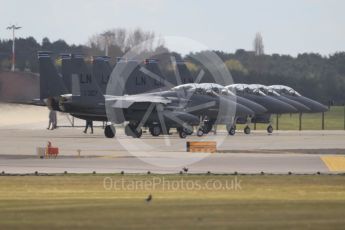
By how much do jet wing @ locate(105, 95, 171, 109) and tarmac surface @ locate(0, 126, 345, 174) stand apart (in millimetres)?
4125

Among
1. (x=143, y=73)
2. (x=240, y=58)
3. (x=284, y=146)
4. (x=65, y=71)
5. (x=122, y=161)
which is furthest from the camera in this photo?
(x=240, y=58)

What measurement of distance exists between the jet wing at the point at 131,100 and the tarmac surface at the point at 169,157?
13.5ft

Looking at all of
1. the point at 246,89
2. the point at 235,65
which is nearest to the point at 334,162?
the point at 246,89

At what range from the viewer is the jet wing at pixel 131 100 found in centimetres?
5562

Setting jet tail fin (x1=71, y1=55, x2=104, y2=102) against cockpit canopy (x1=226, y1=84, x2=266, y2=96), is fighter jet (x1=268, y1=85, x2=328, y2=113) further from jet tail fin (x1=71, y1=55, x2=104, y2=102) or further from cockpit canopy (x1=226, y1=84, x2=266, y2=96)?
jet tail fin (x1=71, y1=55, x2=104, y2=102)

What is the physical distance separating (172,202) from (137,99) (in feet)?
117

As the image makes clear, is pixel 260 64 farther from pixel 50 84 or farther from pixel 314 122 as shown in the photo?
pixel 50 84

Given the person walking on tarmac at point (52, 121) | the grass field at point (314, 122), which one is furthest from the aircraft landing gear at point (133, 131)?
the grass field at point (314, 122)

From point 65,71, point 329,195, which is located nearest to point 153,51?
point 65,71

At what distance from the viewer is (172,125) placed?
56.9m

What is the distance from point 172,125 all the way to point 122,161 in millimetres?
21905

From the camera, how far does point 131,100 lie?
56.0m

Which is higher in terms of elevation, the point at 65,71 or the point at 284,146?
the point at 65,71

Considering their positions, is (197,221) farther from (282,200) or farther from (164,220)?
(282,200)
